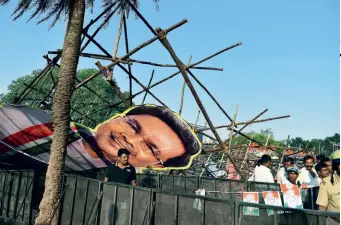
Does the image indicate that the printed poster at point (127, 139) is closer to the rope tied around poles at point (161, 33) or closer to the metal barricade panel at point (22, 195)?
the metal barricade panel at point (22, 195)

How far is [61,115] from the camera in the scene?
820 cm

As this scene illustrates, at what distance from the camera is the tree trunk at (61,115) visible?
26.0 feet

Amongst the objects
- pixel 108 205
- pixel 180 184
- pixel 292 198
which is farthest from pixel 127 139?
pixel 292 198

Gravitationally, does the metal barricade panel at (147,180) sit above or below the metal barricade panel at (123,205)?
above

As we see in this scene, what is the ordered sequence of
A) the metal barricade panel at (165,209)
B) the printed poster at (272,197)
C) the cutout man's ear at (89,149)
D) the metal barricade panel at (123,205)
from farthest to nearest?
1. the cutout man's ear at (89,149)
2. the printed poster at (272,197)
3. the metal barricade panel at (123,205)
4. the metal barricade panel at (165,209)

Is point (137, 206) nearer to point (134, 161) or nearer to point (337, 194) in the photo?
point (337, 194)

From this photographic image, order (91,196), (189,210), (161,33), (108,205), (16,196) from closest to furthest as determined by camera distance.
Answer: (189,210) < (108,205) < (91,196) < (161,33) < (16,196)

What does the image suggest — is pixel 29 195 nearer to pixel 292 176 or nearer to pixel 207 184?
pixel 207 184

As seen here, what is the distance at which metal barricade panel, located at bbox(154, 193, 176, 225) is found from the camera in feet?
18.8

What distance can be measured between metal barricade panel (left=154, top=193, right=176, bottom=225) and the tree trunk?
11.1ft

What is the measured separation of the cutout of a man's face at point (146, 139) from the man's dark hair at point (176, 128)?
0.14m

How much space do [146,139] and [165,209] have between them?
21.3ft

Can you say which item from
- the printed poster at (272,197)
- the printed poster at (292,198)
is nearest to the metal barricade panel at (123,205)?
the printed poster at (272,197)

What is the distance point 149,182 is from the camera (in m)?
12.6
